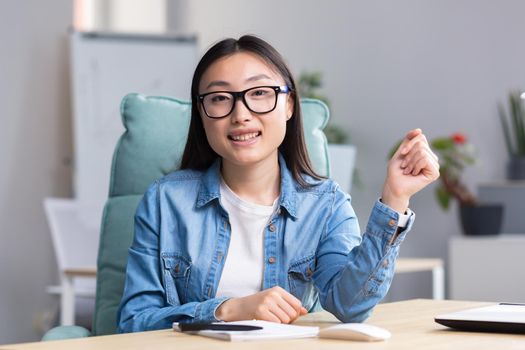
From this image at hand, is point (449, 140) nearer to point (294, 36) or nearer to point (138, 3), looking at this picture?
point (294, 36)

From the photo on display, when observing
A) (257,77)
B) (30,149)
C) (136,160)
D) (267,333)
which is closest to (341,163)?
(136,160)

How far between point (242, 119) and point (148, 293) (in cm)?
34

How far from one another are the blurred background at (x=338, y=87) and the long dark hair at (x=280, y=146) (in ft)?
9.21

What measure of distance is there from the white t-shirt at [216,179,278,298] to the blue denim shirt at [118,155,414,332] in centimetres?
1

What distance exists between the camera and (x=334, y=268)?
5.28ft

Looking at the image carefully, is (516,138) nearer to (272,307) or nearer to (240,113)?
(240,113)

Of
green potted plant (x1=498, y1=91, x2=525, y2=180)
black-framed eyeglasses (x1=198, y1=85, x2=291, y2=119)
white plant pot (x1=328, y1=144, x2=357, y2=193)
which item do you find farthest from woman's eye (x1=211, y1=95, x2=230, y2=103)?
green potted plant (x1=498, y1=91, x2=525, y2=180)

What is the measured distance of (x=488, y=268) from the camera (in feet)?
13.4

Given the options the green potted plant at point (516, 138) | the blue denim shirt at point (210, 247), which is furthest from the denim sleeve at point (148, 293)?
the green potted plant at point (516, 138)

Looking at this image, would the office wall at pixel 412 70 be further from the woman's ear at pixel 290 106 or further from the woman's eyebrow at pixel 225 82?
the woman's eyebrow at pixel 225 82

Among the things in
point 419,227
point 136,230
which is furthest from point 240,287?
point 419,227

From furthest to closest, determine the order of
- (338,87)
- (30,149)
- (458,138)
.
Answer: (30,149), (338,87), (458,138)

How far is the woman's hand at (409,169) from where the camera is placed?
1371 mm

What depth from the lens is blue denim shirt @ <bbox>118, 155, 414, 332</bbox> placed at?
160 centimetres
